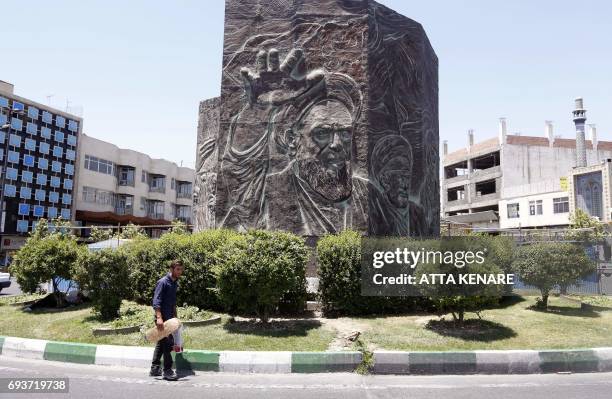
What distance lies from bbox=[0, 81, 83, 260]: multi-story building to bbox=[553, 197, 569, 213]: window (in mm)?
53722

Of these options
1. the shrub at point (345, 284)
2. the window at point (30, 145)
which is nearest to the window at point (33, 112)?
the window at point (30, 145)

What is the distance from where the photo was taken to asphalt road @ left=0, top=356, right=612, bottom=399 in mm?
6219

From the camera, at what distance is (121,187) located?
191ft

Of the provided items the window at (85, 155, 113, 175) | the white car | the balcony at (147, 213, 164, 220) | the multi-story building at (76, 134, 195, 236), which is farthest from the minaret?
the window at (85, 155, 113, 175)

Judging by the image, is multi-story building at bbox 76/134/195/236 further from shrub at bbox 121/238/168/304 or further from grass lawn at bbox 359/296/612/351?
grass lawn at bbox 359/296/612/351

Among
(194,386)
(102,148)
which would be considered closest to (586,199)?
(194,386)

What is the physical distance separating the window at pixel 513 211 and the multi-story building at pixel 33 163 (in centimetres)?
5114

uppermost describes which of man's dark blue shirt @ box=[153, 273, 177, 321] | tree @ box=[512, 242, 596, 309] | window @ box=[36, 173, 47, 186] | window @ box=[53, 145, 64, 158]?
window @ box=[53, 145, 64, 158]

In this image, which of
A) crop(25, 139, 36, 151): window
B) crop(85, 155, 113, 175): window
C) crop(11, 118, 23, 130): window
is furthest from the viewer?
crop(85, 155, 113, 175): window

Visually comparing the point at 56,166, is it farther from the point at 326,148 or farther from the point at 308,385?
the point at 308,385

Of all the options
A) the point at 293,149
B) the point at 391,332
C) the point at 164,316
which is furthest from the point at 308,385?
the point at 293,149

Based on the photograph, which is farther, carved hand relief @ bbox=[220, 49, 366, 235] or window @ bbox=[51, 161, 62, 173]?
window @ bbox=[51, 161, 62, 173]

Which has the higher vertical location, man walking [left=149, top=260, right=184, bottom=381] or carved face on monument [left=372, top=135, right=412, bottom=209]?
carved face on monument [left=372, top=135, right=412, bottom=209]

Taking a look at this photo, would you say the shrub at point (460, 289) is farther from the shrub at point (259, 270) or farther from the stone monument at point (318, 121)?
the stone monument at point (318, 121)
